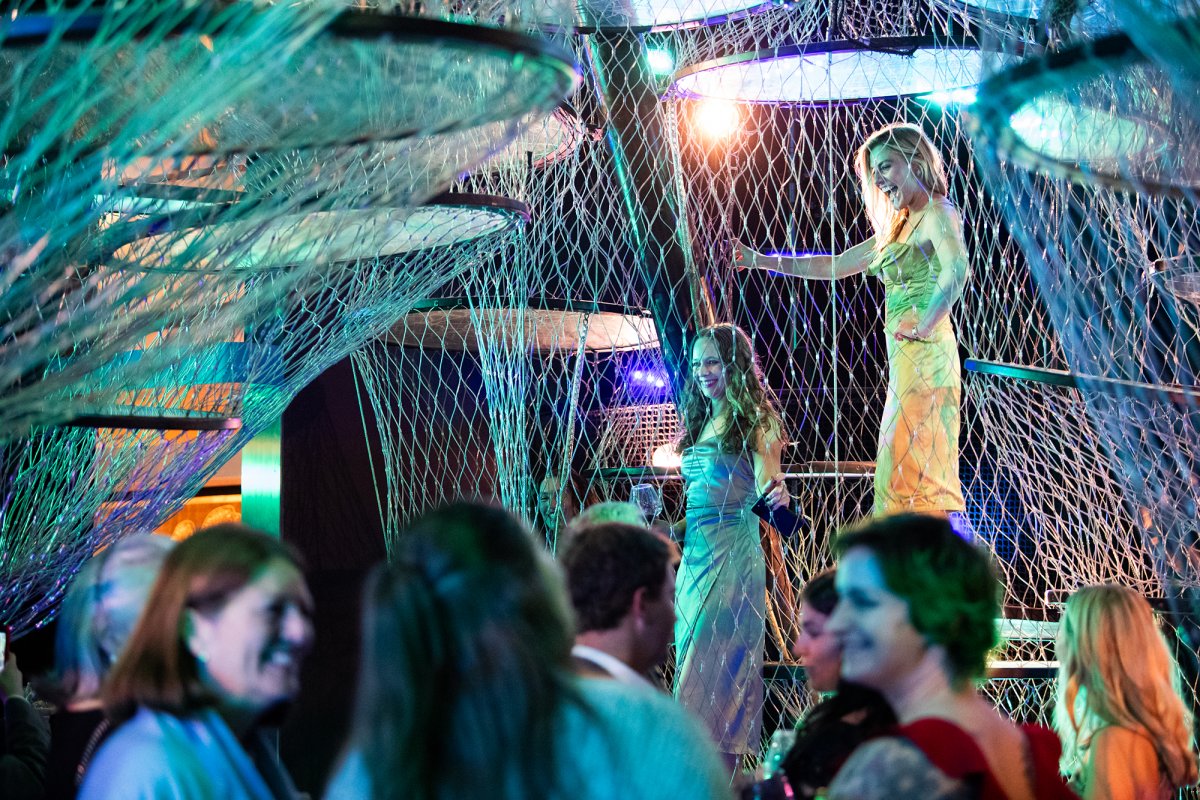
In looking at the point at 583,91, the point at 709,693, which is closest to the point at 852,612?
the point at 709,693

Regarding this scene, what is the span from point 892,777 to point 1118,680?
102cm

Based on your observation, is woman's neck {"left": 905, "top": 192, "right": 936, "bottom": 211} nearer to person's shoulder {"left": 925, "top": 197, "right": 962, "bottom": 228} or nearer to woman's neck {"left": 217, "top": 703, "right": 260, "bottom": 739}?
person's shoulder {"left": 925, "top": 197, "right": 962, "bottom": 228}

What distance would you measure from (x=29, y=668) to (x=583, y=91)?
137 inches

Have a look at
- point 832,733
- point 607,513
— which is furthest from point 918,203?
point 832,733

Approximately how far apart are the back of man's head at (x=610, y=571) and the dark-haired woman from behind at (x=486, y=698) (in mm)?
314

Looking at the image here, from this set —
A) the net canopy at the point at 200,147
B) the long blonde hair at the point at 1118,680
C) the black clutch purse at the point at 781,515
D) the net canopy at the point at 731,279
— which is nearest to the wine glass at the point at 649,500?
the net canopy at the point at 731,279

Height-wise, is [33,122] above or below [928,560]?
above

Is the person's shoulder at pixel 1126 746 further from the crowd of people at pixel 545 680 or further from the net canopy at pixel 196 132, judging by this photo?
the net canopy at pixel 196 132

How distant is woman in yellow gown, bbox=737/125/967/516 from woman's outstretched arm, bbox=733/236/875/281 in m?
0.18

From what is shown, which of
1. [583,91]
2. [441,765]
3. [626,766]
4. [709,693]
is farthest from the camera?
[583,91]

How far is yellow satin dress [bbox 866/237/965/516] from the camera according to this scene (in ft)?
12.7

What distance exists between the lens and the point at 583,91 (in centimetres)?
470

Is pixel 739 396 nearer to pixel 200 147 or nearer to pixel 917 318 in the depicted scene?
pixel 917 318

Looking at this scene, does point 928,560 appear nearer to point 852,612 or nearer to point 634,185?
point 852,612
